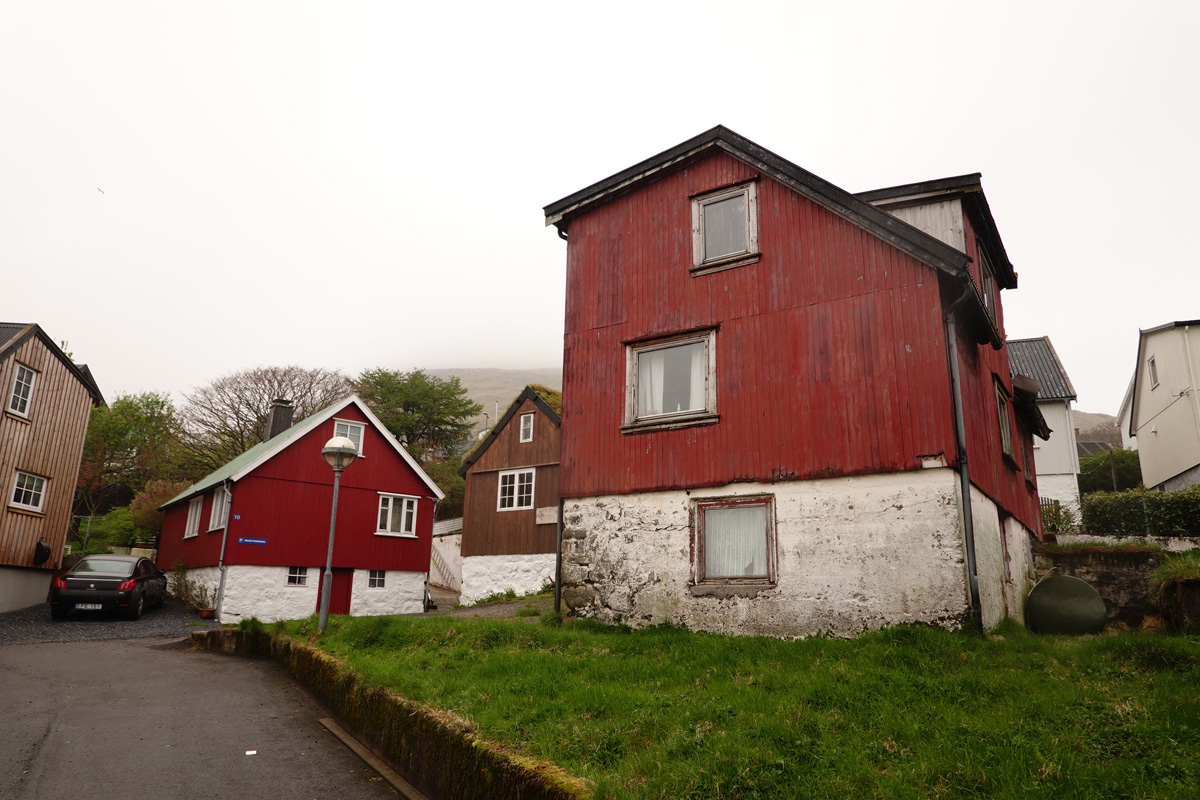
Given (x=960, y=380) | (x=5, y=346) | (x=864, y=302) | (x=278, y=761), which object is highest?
(x=5, y=346)

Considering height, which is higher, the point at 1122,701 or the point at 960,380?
the point at 960,380

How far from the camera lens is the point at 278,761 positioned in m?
7.50

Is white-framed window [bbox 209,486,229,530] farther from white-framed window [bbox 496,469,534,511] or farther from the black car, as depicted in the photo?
white-framed window [bbox 496,469,534,511]

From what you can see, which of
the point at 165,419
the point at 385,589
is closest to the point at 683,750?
the point at 385,589

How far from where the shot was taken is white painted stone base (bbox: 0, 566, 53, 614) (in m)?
21.5

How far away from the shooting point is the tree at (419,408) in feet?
170

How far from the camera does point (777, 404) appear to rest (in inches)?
452

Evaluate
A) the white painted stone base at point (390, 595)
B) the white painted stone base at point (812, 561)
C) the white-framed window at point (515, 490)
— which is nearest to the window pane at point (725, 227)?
the white painted stone base at point (812, 561)

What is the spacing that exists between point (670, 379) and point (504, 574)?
54.4 ft

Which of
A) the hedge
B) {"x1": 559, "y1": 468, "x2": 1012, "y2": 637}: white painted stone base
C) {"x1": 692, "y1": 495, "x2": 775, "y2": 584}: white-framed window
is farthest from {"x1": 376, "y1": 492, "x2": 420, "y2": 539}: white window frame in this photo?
the hedge

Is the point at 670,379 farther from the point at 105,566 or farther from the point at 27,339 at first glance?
the point at 27,339

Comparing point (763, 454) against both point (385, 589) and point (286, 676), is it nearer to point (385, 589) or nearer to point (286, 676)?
point (286, 676)

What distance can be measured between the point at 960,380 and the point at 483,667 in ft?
24.9

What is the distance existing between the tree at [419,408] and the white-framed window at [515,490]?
2411cm
